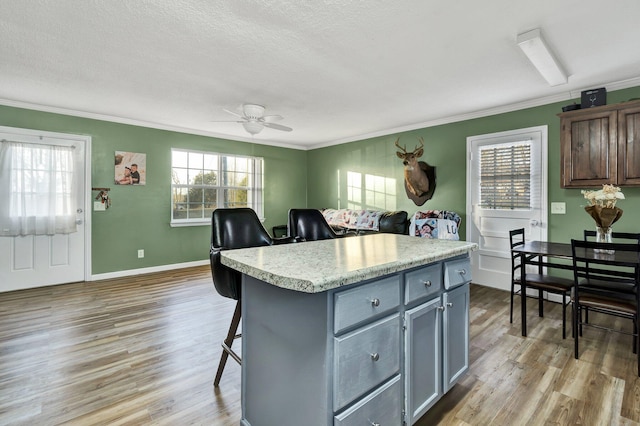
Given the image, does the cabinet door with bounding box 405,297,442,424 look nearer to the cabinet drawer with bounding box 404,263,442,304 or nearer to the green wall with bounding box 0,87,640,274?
the cabinet drawer with bounding box 404,263,442,304

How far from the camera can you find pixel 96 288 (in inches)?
171

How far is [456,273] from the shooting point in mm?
1869

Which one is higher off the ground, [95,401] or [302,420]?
[302,420]

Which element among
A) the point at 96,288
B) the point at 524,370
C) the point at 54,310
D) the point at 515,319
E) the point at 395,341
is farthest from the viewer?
the point at 96,288

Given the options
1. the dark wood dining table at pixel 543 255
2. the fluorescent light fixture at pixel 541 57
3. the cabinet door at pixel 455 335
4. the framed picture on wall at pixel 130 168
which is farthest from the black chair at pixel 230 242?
the framed picture on wall at pixel 130 168

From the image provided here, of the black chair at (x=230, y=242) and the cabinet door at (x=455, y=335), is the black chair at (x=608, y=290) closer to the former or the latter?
the cabinet door at (x=455, y=335)

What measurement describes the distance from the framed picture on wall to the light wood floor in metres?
2.16

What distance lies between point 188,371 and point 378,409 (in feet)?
5.06

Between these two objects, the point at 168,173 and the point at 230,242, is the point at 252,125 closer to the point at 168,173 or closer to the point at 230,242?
the point at 168,173

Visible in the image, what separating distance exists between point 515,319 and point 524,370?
111cm

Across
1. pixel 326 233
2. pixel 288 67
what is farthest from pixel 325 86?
pixel 326 233

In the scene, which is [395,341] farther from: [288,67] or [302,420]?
[288,67]

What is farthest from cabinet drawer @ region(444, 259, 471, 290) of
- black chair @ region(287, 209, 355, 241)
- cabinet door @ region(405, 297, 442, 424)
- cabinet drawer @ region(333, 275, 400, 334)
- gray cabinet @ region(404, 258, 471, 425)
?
black chair @ region(287, 209, 355, 241)

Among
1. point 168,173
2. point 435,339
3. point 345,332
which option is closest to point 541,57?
point 435,339
